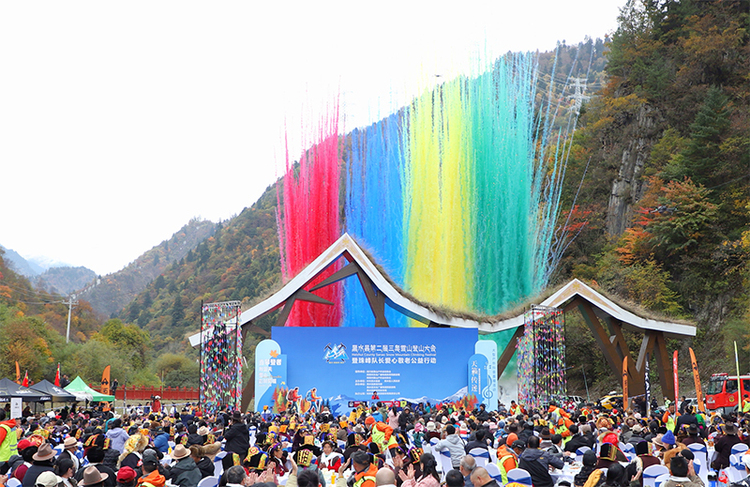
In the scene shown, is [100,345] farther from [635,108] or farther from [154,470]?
[154,470]

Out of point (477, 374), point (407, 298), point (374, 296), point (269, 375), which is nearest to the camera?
point (269, 375)

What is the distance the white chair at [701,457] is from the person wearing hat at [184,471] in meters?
5.47

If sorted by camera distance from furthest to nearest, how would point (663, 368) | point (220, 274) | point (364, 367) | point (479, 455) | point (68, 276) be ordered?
point (68, 276)
point (220, 274)
point (663, 368)
point (364, 367)
point (479, 455)

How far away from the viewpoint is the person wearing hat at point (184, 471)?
19.8 feet

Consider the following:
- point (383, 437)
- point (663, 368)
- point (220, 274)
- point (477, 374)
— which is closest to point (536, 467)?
point (383, 437)

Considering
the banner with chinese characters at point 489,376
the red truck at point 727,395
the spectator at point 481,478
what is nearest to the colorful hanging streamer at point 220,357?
the banner with chinese characters at point 489,376

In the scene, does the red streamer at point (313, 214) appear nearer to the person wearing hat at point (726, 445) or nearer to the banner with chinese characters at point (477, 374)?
the banner with chinese characters at point (477, 374)

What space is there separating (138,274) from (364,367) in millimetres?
76456

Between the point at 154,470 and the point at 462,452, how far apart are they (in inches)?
145

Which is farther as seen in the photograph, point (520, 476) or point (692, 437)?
point (692, 437)

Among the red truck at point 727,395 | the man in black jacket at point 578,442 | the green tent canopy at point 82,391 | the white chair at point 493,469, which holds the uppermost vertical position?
the white chair at point 493,469

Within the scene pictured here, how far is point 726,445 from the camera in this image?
7.98m

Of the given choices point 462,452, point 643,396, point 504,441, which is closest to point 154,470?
point 462,452

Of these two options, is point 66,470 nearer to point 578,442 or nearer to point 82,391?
point 578,442
